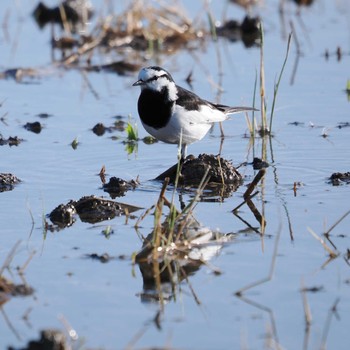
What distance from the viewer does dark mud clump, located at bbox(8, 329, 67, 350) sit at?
14.6 ft

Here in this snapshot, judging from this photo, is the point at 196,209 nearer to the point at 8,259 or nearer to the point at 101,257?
the point at 101,257

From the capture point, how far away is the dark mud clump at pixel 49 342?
4457 mm

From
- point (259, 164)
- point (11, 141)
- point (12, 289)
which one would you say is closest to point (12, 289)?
point (12, 289)

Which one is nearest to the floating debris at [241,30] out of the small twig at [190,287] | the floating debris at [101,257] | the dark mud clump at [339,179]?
the dark mud clump at [339,179]

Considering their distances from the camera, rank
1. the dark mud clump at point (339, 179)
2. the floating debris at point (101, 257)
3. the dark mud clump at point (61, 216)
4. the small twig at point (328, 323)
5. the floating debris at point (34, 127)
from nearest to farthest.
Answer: the small twig at point (328, 323) → the floating debris at point (101, 257) → the dark mud clump at point (61, 216) → the dark mud clump at point (339, 179) → the floating debris at point (34, 127)

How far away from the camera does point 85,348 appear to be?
4555mm

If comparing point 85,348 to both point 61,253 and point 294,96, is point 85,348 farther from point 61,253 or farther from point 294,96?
point 294,96

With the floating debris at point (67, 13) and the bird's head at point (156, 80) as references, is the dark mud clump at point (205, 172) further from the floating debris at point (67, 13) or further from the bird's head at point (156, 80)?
the floating debris at point (67, 13)

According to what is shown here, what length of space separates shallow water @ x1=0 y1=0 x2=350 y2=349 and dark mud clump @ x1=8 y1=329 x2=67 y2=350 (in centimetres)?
17

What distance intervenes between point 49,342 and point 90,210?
236 centimetres

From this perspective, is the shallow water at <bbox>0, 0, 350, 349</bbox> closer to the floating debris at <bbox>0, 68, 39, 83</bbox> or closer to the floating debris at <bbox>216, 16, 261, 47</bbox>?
the floating debris at <bbox>0, 68, 39, 83</bbox>

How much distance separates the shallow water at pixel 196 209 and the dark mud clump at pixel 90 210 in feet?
0.39

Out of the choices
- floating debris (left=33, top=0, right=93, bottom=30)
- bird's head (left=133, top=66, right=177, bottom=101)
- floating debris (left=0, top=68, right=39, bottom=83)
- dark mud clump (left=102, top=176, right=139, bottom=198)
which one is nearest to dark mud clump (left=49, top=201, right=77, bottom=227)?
dark mud clump (left=102, top=176, right=139, bottom=198)

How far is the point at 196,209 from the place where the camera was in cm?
694
